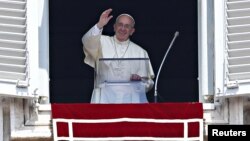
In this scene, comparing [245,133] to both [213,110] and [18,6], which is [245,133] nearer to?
[213,110]

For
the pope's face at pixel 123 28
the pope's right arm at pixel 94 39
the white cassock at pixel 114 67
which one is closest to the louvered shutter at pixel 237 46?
the white cassock at pixel 114 67

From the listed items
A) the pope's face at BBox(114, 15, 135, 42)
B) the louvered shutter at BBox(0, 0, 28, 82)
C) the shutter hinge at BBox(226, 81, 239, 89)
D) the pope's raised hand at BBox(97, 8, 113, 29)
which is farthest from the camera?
the pope's face at BBox(114, 15, 135, 42)

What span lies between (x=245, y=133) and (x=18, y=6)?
203 centimetres

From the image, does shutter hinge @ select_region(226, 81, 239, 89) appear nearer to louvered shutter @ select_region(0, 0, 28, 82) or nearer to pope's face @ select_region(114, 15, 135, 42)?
pope's face @ select_region(114, 15, 135, 42)

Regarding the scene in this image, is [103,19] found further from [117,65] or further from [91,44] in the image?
[117,65]

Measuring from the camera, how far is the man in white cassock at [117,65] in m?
25.2

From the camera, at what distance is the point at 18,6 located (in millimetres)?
25016

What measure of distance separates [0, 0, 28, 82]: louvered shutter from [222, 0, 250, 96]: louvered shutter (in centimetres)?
157

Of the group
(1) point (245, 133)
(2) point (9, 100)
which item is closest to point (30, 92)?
(2) point (9, 100)

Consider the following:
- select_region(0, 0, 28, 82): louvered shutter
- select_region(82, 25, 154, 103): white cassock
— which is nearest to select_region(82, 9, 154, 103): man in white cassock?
select_region(82, 25, 154, 103): white cassock

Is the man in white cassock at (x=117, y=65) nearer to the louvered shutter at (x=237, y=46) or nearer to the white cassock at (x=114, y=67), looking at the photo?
the white cassock at (x=114, y=67)

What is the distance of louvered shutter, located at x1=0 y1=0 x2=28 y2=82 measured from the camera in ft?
81.7

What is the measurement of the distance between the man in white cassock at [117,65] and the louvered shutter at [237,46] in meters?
0.74

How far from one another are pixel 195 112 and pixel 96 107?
0.76 metres
